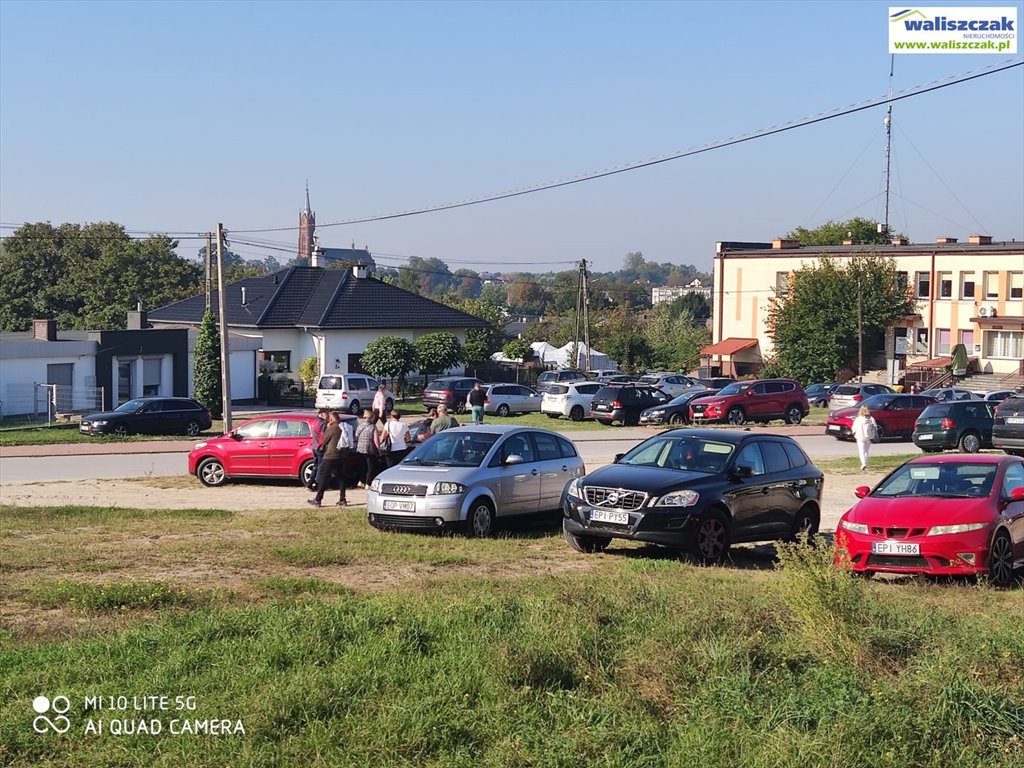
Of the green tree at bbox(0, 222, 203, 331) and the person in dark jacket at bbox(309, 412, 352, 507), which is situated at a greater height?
the green tree at bbox(0, 222, 203, 331)

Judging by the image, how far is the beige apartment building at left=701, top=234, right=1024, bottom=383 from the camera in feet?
236

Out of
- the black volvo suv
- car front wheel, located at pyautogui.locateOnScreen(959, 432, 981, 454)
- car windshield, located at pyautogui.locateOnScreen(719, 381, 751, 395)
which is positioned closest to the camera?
the black volvo suv

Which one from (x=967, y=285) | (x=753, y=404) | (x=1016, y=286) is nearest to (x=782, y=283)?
(x=967, y=285)

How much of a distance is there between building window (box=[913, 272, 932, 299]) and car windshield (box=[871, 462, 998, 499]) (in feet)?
218

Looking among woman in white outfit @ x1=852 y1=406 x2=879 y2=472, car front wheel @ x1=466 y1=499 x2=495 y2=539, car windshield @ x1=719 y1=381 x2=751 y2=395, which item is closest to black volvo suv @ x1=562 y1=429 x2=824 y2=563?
car front wheel @ x1=466 y1=499 x2=495 y2=539

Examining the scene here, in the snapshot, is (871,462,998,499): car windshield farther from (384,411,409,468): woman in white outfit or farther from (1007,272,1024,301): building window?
(1007,272,1024,301): building window

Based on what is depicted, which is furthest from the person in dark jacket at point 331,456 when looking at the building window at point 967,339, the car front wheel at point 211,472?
the building window at point 967,339

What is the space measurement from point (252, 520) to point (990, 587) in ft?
31.6

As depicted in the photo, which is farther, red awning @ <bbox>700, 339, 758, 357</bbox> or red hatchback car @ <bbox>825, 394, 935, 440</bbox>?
red awning @ <bbox>700, 339, 758, 357</bbox>

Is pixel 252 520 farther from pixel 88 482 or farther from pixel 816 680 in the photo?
pixel 816 680

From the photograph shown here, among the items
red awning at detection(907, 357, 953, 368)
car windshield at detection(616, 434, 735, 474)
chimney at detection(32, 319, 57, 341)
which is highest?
chimney at detection(32, 319, 57, 341)

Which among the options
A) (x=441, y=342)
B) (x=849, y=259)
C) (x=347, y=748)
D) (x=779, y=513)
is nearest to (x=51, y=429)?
(x=441, y=342)

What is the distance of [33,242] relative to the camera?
3238 inches

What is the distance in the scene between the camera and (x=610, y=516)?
13.3 m
